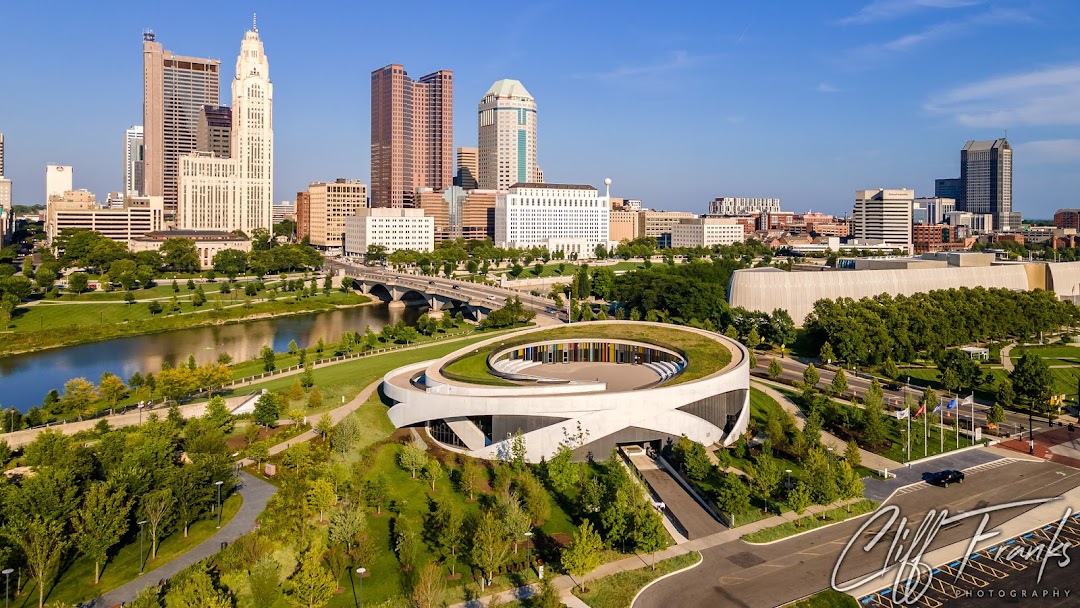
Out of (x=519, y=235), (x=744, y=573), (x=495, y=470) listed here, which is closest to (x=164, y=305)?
(x=495, y=470)

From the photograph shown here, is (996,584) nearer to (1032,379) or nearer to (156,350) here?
(1032,379)

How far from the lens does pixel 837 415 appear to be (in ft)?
148

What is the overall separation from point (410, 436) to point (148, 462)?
12.2 metres

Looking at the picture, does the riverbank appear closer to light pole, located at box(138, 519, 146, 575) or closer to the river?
the river

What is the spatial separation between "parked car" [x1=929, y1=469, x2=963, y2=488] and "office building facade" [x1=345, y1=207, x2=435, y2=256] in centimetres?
13520

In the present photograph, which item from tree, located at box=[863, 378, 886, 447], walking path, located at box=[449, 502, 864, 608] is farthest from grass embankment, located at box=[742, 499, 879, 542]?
tree, located at box=[863, 378, 886, 447]

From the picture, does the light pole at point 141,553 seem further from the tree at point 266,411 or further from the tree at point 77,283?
the tree at point 77,283

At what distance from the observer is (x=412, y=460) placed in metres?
35.6

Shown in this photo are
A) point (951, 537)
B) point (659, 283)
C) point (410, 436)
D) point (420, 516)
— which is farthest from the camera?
point (659, 283)

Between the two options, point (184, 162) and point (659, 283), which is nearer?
point (659, 283)

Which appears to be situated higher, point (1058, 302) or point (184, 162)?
point (184, 162)

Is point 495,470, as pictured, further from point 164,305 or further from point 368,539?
point 164,305

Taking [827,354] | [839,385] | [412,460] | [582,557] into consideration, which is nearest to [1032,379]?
[839,385]

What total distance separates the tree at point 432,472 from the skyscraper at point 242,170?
533ft
